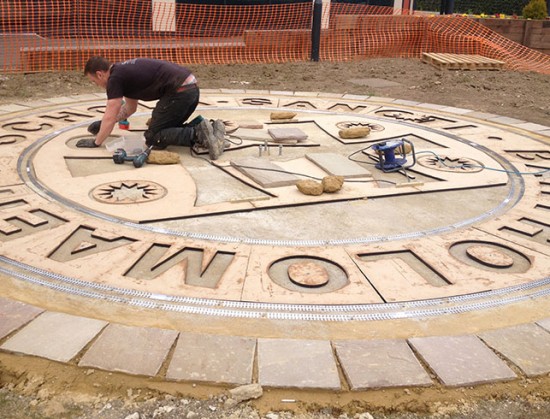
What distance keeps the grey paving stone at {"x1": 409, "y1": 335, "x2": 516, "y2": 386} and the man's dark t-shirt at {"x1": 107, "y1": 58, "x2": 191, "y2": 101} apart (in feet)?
12.5

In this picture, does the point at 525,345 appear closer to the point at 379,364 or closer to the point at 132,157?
the point at 379,364

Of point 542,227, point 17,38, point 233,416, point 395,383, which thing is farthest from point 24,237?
point 17,38

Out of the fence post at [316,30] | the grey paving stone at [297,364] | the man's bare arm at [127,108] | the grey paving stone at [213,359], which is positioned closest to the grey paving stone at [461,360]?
the grey paving stone at [297,364]

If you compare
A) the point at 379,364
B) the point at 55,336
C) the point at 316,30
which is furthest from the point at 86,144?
the point at 316,30

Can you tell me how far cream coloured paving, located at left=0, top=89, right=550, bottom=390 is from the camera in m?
2.51

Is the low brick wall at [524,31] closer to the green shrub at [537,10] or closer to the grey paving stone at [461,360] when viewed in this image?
→ the green shrub at [537,10]

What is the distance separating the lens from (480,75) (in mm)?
10461

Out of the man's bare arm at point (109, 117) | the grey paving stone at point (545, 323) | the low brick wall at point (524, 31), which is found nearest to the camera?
the grey paving stone at point (545, 323)

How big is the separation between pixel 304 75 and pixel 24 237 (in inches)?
304

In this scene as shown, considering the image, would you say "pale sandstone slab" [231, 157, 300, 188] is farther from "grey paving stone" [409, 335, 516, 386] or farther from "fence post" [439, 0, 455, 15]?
"fence post" [439, 0, 455, 15]

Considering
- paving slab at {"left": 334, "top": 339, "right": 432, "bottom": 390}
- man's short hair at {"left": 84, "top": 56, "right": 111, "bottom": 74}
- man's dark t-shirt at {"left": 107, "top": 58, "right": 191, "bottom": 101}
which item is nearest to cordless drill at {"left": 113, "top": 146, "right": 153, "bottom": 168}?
man's dark t-shirt at {"left": 107, "top": 58, "right": 191, "bottom": 101}

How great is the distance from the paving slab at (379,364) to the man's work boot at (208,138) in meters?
3.15

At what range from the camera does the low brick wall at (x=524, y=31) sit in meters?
14.0

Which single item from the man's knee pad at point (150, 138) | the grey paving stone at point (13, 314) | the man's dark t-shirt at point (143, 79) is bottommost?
the grey paving stone at point (13, 314)
